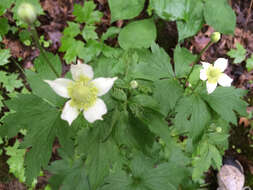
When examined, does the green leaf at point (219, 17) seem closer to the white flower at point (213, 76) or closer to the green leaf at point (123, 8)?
the green leaf at point (123, 8)

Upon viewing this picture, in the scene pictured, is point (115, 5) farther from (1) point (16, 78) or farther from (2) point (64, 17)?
(1) point (16, 78)

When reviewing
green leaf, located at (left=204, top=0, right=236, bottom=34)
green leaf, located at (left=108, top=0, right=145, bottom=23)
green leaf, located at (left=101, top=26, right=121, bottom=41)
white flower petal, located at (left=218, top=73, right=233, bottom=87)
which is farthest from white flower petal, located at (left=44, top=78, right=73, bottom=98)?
green leaf, located at (left=101, top=26, right=121, bottom=41)

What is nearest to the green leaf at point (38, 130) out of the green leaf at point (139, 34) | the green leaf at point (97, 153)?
the green leaf at point (97, 153)

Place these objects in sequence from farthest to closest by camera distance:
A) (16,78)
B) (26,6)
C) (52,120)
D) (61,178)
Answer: (16,78), (61,178), (52,120), (26,6)

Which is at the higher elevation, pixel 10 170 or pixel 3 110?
pixel 3 110

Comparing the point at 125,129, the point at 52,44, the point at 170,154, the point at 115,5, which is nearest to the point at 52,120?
the point at 125,129

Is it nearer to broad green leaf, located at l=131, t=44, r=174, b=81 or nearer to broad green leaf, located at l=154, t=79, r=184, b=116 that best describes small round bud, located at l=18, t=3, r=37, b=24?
broad green leaf, located at l=131, t=44, r=174, b=81

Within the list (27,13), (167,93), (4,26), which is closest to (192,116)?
(167,93)
